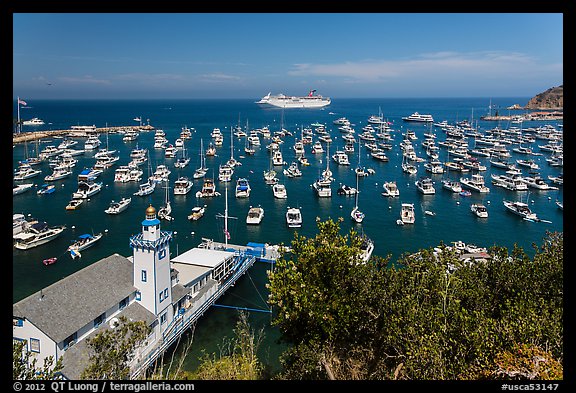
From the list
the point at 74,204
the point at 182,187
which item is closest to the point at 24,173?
the point at 74,204

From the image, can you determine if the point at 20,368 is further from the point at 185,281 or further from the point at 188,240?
the point at 188,240

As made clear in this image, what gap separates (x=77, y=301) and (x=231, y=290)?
7.96 metres

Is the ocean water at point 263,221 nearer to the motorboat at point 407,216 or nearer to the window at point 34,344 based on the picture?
the motorboat at point 407,216

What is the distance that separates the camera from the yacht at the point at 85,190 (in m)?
34.2

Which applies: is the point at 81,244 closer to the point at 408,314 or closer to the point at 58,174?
the point at 58,174

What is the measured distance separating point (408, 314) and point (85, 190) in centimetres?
3252

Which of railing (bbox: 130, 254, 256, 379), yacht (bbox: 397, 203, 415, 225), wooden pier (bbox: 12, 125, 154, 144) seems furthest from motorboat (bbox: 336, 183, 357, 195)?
wooden pier (bbox: 12, 125, 154, 144)

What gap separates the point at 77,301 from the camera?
13.5m

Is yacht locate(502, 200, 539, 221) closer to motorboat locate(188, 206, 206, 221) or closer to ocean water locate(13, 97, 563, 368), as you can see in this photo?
ocean water locate(13, 97, 563, 368)

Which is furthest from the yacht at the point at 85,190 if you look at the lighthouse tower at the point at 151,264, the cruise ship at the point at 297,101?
the cruise ship at the point at 297,101

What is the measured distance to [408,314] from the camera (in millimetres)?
8102

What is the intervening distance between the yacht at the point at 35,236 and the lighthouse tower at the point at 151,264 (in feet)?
43.8

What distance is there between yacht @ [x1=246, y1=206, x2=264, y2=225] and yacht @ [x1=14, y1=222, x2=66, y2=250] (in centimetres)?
1150
